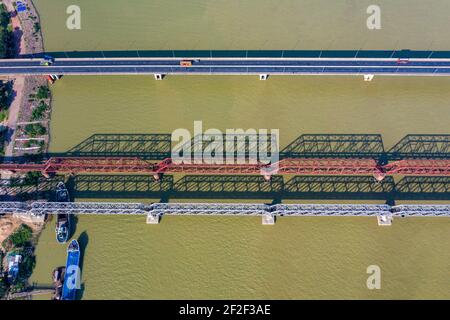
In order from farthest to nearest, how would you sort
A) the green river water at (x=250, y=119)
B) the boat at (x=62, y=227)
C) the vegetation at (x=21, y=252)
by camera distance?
the boat at (x=62, y=227)
the green river water at (x=250, y=119)
the vegetation at (x=21, y=252)

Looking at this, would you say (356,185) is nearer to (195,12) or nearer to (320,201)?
(320,201)

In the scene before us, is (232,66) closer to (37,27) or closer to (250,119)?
(250,119)

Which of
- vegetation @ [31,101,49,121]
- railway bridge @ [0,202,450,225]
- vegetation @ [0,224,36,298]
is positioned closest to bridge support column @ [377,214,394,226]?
railway bridge @ [0,202,450,225]

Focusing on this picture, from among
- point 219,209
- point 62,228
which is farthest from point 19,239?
point 219,209

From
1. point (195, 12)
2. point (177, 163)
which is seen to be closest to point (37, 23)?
point (195, 12)

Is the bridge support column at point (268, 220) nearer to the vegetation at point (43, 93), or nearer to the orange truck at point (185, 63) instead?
the orange truck at point (185, 63)

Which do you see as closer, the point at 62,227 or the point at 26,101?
the point at 62,227

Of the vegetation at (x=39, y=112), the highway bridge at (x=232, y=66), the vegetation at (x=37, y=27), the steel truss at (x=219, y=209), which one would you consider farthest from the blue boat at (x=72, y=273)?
the vegetation at (x=37, y=27)
